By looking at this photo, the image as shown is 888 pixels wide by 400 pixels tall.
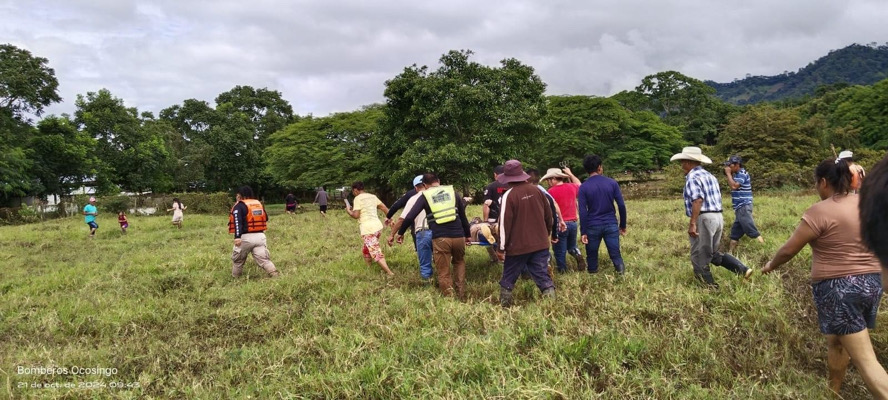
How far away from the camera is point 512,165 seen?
525 cm

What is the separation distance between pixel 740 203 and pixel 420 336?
620 cm

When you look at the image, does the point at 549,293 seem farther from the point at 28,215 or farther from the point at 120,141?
the point at 120,141

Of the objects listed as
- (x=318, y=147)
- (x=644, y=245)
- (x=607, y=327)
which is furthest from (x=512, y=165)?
(x=318, y=147)

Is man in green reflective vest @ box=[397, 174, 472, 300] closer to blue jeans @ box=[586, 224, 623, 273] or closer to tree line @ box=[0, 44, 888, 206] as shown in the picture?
blue jeans @ box=[586, 224, 623, 273]

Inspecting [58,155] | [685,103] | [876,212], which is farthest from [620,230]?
[685,103]

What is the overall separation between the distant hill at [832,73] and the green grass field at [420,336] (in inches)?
7433

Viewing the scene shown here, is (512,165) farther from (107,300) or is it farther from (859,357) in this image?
(107,300)

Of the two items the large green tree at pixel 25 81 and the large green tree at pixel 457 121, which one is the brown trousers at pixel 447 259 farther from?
the large green tree at pixel 25 81

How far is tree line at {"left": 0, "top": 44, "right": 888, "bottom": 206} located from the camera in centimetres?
1995

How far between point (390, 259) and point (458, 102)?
1260 centimetres

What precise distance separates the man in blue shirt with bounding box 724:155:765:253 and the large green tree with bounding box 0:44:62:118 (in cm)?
3659

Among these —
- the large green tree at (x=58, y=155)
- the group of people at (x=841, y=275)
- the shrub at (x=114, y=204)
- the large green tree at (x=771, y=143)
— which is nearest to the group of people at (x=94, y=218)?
the shrub at (x=114, y=204)

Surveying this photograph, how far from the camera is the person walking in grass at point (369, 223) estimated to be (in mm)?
7246

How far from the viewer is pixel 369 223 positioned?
293 inches
